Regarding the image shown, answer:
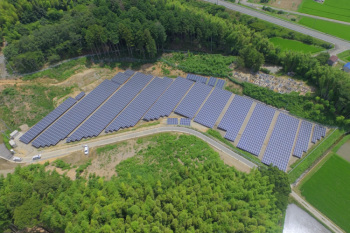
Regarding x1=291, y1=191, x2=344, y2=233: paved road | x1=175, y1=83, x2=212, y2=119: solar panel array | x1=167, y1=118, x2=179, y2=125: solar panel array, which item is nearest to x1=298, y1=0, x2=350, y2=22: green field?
x1=175, y1=83, x2=212, y2=119: solar panel array

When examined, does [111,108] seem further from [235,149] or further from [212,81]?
[235,149]

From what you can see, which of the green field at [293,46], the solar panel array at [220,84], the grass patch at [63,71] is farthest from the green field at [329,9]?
the grass patch at [63,71]

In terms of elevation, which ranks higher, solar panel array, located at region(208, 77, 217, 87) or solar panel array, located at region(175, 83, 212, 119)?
solar panel array, located at region(208, 77, 217, 87)

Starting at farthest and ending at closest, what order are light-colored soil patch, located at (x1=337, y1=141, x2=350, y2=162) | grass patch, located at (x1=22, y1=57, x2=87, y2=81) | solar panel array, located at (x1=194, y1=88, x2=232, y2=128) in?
1. grass patch, located at (x1=22, y1=57, x2=87, y2=81)
2. solar panel array, located at (x1=194, y1=88, x2=232, y2=128)
3. light-colored soil patch, located at (x1=337, y1=141, x2=350, y2=162)

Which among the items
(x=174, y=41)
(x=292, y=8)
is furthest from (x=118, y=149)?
(x=292, y=8)

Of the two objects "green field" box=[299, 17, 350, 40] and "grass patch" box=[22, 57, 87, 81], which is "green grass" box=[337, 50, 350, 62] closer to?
"green field" box=[299, 17, 350, 40]

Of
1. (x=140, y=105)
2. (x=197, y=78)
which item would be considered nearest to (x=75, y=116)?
(x=140, y=105)

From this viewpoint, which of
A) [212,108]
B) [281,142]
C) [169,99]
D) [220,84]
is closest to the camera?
[281,142]
